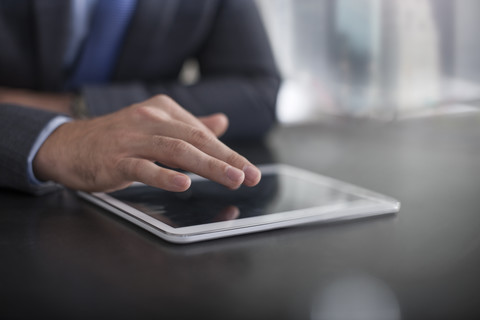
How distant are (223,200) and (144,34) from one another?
0.78 metres

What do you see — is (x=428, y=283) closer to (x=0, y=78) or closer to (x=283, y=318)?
(x=283, y=318)

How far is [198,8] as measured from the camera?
1245mm

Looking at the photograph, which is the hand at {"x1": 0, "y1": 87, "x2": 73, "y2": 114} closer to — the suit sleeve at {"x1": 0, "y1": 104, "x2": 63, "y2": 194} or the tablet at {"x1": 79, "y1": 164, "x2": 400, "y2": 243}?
the suit sleeve at {"x1": 0, "y1": 104, "x2": 63, "y2": 194}

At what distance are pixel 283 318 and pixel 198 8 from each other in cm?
107

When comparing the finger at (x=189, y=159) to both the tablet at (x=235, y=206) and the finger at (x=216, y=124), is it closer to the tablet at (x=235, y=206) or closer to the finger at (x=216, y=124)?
the tablet at (x=235, y=206)

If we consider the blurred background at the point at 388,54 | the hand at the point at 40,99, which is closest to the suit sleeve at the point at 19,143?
the hand at the point at 40,99

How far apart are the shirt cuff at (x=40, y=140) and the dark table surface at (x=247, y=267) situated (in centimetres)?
2

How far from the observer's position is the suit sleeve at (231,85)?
945 mm

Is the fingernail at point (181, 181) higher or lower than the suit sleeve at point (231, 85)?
lower

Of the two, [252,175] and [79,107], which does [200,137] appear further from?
[79,107]

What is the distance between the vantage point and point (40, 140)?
59 centimetres

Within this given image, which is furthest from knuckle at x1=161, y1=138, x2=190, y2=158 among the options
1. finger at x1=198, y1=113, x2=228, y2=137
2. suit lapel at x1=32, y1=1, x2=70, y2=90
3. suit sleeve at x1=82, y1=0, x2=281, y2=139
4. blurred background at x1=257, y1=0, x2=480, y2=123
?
suit lapel at x1=32, y1=1, x2=70, y2=90

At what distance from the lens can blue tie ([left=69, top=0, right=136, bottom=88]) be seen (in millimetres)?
1121

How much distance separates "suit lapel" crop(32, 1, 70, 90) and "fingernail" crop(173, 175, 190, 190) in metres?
0.72
